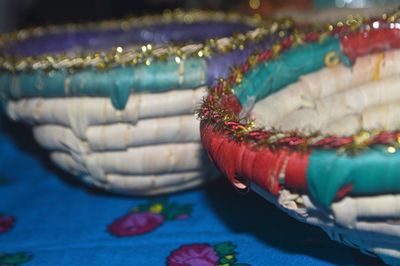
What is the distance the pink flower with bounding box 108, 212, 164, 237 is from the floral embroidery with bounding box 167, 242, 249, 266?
0.17 ft

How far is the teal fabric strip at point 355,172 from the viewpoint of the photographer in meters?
0.29

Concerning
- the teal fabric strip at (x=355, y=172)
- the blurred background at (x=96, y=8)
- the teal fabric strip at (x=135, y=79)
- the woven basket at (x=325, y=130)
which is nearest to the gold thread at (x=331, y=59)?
the woven basket at (x=325, y=130)

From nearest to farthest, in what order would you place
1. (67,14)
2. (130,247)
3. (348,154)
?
(348,154) < (130,247) < (67,14)

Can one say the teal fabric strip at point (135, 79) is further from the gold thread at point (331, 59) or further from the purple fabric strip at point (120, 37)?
the purple fabric strip at point (120, 37)

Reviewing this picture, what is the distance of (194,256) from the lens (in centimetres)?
44

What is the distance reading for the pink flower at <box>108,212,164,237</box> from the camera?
0.49m

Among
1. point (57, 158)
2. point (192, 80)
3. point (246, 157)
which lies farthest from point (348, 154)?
point (57, 158)

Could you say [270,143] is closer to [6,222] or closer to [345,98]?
[345,98]

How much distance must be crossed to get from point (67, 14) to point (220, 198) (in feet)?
2.55

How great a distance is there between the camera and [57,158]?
0.55m

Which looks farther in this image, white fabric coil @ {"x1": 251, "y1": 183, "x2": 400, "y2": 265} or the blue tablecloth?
the blue tablecloth

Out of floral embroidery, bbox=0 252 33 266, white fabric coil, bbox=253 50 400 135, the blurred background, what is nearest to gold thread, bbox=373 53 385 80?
white fabric coil, bbox=253 50 400 135

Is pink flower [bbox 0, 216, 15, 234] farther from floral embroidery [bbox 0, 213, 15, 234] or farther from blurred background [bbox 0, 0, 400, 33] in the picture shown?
blurred background [bbox 0, 0, 400, 33]

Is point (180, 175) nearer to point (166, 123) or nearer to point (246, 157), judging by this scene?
point (166, 123)
